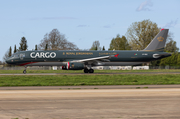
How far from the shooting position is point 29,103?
40.8ft

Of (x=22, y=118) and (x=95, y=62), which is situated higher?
(x=95, y=62)

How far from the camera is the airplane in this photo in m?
42.8

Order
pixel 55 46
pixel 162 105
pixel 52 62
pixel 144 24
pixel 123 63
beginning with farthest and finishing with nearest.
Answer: pixel 55 46 < pixel 144 24 < pixel 123 63 < pixel 52 62 < pixel 162 105

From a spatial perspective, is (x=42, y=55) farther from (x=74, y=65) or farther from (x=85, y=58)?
(x=85, y=58)

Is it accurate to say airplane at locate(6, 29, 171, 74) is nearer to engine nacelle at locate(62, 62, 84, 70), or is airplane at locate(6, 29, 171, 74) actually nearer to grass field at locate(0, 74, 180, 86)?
engine nacelle at locate(62, 62, 84, 70)

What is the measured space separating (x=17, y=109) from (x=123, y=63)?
37.2 metres

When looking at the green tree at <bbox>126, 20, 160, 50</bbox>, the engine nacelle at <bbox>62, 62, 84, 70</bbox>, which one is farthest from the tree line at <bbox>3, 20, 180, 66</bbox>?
the engine nacelle at <bbox>62, 62, 84, 70</bbox>

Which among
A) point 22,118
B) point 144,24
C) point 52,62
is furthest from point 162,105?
point 144,24

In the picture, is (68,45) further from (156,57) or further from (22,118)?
(22,118)

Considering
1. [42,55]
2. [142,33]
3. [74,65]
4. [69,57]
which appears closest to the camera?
[74,65]

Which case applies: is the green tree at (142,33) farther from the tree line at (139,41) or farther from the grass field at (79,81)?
the grass field at (79,81)

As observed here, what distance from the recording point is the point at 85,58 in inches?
1778

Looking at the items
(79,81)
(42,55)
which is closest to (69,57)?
(42,55)

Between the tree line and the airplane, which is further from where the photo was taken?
the tree line
